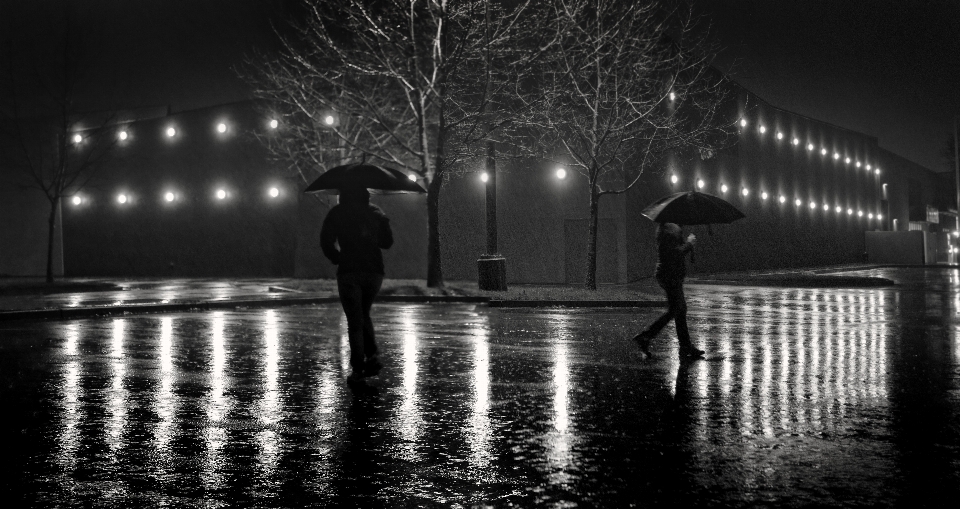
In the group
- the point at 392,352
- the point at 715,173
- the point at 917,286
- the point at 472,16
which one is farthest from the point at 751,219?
the point at 392,352

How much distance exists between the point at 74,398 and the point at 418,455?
4.35m

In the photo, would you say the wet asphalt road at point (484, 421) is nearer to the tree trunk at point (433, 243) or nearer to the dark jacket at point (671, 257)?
the dark jacket at point (671, 257)

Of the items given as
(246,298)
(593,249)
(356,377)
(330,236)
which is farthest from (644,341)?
(593,249)

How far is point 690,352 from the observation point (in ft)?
41.0

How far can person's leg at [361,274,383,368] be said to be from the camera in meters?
10.1

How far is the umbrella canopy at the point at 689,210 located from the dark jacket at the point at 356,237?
4.58 metres

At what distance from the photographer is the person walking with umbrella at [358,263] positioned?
10.0 meters

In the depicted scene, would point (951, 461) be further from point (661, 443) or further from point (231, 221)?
point (231, 221)

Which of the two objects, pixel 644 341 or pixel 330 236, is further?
pixel 644 341

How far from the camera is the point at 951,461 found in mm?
6266

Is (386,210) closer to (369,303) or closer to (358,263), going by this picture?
(369,303)

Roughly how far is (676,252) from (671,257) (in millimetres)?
97

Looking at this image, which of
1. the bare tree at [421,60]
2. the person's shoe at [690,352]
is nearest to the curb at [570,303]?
the bare tree at [421,60]

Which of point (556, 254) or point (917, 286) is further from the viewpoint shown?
point (556, 254)
